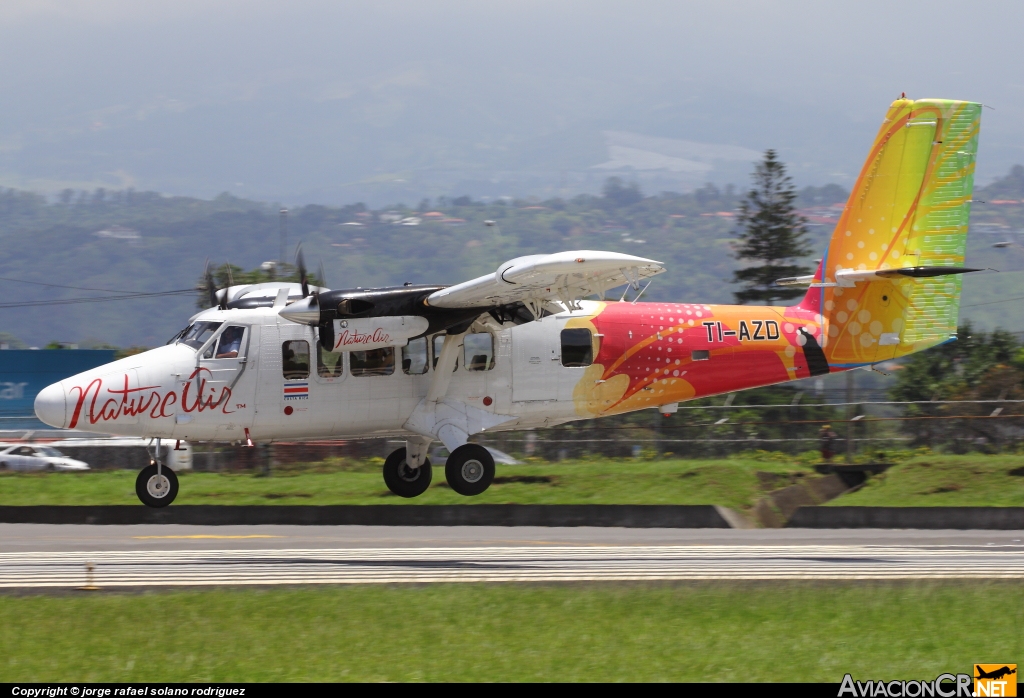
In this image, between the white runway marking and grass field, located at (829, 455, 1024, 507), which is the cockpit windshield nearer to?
the white runway marking

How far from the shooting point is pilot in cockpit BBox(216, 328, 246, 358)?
1645 cm

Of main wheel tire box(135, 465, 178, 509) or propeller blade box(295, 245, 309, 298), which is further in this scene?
main wheel tire box(135, 465, 178, 509)

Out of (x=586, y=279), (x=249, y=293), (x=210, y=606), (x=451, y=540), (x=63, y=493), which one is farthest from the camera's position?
(x=63, y=493)

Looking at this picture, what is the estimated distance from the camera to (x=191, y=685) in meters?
8.91

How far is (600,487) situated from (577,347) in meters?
6.24

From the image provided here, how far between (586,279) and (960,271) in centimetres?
599

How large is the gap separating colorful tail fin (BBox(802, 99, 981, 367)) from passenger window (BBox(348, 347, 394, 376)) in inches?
277

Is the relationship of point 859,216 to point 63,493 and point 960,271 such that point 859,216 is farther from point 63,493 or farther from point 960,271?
point 63,493

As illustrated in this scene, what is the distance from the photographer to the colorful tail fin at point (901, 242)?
18203 millimetres

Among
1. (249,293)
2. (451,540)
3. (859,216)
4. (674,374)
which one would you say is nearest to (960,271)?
(859,216)

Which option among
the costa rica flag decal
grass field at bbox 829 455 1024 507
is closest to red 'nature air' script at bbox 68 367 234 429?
the costa rica flag decal

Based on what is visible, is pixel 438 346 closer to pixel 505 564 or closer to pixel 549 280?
pixel 549 280

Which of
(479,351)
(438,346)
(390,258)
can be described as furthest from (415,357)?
(390,258)

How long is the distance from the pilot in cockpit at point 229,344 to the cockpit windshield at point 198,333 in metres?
0.20
